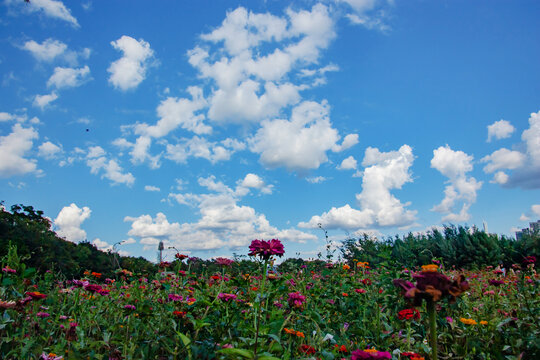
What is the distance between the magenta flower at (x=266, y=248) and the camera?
233cm

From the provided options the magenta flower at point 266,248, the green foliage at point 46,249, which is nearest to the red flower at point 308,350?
the magenta flower at point 266,248

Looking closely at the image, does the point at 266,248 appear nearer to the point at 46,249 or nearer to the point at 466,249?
the point at 46,249

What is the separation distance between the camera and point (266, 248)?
7.72 ft

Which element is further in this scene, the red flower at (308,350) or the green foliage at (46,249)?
the green foliage at (46,249)

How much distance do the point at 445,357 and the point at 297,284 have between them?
2.53 metres

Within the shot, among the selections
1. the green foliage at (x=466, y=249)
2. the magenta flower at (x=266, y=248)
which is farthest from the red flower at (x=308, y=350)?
the green foliage at (x=466, y=249)

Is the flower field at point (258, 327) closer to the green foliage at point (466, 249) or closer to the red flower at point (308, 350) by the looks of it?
the red flower at point (308, 350)

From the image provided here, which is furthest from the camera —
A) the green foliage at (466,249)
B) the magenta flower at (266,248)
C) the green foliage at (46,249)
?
the green foliage at (466,249)

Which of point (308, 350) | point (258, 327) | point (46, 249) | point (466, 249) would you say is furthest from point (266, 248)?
point (466, 249)

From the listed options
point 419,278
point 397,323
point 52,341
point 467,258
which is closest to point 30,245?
point 52,341

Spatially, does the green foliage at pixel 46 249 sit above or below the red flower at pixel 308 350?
above

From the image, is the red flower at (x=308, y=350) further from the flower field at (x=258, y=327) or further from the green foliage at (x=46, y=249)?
the green foliage at (x=46, y=249)

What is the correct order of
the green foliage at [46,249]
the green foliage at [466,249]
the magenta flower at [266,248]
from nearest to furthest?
1. the magenta flower at [266,248]
2. the green foliage at [46,249]
3. the green foliage at [466,249]

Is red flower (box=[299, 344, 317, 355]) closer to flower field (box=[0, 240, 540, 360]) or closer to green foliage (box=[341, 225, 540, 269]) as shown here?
flower field (box=[0, 240, 540, 360])
